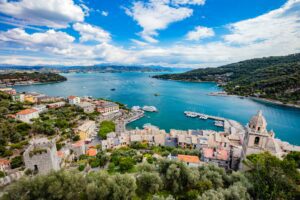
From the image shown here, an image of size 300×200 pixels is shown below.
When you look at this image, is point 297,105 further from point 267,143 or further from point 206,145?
point 267,143

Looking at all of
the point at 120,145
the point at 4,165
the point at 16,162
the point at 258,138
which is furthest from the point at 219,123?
the point at 4,165

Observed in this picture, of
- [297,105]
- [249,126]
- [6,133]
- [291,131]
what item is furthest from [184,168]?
[297,105]

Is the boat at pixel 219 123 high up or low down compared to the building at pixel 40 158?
down

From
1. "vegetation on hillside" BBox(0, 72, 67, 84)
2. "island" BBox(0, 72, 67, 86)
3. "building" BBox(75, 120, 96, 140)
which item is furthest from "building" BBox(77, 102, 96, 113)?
"vegetation on hillside" BBox(0, 72, 67, 84)

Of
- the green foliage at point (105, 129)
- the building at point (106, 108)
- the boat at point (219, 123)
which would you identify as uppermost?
the building at point (106, 108)

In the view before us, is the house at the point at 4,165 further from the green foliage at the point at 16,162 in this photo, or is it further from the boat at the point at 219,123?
the boat at the point at 219,123

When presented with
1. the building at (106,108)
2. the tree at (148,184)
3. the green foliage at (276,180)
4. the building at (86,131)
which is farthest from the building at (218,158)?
the building at (106,108)

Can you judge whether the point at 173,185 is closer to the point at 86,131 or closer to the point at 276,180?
the point at 276,180
